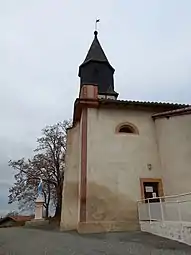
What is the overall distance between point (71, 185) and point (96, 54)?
52.0 ft

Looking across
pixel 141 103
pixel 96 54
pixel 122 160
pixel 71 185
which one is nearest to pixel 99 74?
pixel 96 54

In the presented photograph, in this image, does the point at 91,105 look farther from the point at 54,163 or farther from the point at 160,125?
the point at 54,163

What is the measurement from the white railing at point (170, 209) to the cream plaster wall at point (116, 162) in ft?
5.42

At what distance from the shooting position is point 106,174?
45.9ft

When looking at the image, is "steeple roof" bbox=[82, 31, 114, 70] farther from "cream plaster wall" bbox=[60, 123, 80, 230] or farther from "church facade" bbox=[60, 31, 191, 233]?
"church facade" bbox=[60, 31, 191, 233]

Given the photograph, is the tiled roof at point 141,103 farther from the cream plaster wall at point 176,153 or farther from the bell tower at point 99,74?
the bell tower at point 99,74

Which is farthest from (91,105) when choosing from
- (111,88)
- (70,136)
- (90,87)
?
(111,88)

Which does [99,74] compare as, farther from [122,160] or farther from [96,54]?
[122,160]

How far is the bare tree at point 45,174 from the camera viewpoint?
86.3ft

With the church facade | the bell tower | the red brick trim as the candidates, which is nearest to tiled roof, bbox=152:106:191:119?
the church facade

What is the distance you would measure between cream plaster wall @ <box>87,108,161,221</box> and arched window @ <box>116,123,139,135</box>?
237 millimetres

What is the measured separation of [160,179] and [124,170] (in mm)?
2060

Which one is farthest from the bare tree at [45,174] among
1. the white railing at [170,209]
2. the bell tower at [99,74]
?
the white railing at [170,209]

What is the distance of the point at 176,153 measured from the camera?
552 inches
